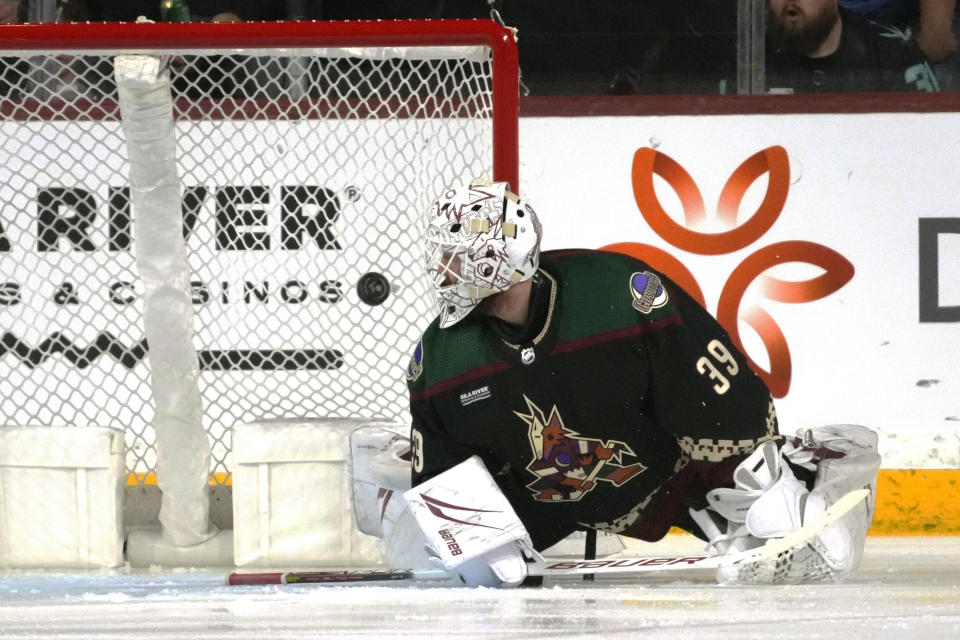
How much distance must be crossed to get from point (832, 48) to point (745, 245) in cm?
65

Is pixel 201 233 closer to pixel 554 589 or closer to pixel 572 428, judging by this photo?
pixel 572 428

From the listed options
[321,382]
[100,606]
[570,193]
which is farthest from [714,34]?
[100,606]

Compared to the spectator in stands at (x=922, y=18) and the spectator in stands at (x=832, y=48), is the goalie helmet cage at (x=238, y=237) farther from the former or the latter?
the spectator in stands at (x=922, y=18)

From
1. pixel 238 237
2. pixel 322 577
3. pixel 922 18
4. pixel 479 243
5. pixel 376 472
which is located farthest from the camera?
pixel 922 18

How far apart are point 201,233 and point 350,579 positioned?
140 cm

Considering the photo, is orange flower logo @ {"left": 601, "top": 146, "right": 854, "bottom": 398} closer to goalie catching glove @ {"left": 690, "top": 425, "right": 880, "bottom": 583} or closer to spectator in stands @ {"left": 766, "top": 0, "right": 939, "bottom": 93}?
spectator in stands @ {"left": 766, "top": 0, "right": 939, "bottom": 93}

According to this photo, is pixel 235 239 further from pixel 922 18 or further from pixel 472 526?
pixel 922 18

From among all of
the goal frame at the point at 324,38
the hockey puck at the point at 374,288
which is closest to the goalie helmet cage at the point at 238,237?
the hockey puck at the point at 374,288

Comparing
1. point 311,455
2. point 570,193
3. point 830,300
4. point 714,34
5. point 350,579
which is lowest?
point 350,579

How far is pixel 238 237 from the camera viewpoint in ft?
10.9

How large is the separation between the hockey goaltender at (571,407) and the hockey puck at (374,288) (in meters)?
0.90

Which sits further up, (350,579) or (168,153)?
(168,153)

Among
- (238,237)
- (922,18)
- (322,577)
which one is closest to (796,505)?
(322,577)

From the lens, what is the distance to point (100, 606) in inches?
71.2
